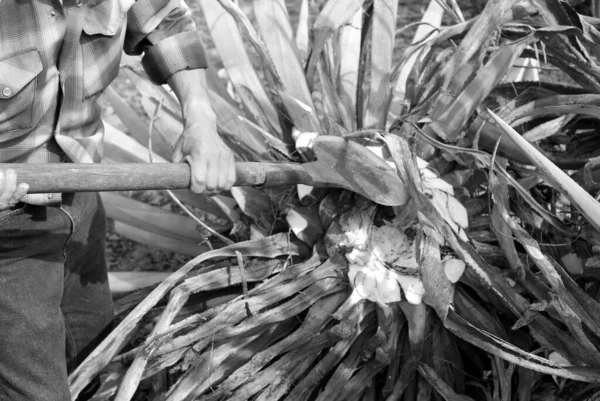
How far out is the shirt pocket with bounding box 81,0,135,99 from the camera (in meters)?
1.57

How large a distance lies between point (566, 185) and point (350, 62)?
77cm

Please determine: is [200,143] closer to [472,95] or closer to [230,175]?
[230,175]

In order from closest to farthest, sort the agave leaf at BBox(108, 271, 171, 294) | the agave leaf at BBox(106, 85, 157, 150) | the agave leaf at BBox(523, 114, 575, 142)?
1. the agave leaf at BBox(523, 114, 575, 142)
2. the agave leaf at BBox(108, 271, 171, 294)
3. the agave leaf at BBox(106, 85, 157, 150)

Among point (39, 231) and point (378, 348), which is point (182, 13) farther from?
point (378, 348)

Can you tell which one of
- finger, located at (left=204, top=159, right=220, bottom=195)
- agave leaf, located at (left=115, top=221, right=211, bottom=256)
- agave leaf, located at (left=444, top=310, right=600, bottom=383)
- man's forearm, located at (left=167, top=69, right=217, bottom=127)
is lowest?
agave leaf, located at (left=115, top=221, right=211, bottom=256)

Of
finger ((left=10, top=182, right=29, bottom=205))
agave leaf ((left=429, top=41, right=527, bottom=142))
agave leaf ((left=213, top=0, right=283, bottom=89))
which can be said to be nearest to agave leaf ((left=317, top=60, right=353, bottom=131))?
agave leaf ((left=213, top=0, right=283, bottom=89))

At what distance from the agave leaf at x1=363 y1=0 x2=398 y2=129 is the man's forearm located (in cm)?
45

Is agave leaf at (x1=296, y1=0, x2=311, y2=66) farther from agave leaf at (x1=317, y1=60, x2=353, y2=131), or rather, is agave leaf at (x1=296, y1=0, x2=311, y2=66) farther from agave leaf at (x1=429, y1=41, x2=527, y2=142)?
agave leaf at (x1=429, y1=41, x2=527, y2=142)

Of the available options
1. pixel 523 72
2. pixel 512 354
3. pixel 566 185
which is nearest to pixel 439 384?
pixel 512 354

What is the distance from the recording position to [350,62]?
2232 mm

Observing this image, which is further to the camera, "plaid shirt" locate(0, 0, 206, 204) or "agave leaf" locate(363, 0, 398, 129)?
"agave leaf" locate(363, 0, 398, 129)

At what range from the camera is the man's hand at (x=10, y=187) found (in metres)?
1.34

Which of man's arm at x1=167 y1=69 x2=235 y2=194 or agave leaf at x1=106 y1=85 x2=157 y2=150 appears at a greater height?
man's arm at x1=167 y1=69 x2=235 y2=194

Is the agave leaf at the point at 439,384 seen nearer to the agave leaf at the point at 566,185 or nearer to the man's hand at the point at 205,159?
the agave leaf at the point at 566,185
